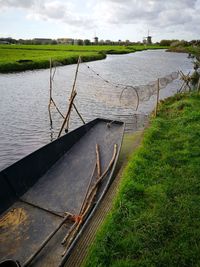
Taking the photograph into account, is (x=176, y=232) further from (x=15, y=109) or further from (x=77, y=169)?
(x=15, y=109)

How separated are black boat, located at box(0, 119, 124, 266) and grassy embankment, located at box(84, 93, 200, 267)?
2.09ft

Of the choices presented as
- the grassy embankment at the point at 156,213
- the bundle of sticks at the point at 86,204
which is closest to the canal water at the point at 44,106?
the bundle of sticks at the point at 86,204

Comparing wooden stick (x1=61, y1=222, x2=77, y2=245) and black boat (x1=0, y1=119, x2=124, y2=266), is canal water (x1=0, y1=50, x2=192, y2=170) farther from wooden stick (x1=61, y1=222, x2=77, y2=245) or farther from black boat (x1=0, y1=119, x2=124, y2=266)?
wooden stick (x1=61, y1=222, x2=77, y2=245)

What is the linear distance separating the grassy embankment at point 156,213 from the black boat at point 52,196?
64 cm

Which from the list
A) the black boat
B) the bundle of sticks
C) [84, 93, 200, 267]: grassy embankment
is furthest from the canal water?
[84, 93, 200, 267]: grassy embankment

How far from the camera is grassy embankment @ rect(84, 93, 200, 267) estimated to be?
5.34m

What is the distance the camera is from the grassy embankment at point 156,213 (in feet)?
17.5

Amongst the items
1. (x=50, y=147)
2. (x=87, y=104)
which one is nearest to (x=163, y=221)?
(x=50, y=147)

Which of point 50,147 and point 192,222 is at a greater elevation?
point 50,147

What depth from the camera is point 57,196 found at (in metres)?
7.68

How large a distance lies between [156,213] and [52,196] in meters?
2.95

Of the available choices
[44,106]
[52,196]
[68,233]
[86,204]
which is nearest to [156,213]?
[86,204]

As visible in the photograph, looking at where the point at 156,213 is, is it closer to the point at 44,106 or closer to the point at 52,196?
the point at 52,196

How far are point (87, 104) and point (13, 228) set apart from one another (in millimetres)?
15156
